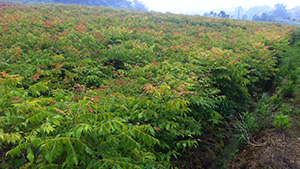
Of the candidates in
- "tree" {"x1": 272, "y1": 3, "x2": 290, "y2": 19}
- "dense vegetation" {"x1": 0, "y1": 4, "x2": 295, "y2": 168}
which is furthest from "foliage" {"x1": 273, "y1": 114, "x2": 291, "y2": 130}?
"tree" {"x1": 272, "y1": 3, "x2": 290, "y2": 19}

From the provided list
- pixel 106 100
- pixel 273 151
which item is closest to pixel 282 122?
pixel 273 151

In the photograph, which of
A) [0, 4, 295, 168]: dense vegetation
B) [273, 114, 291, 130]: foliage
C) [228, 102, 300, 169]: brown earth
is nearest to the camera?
[0, 4, 295, 168]: dense vegetation

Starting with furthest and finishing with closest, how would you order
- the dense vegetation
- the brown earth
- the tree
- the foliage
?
the tree
the foliage
the brown earth
the dense vegetation

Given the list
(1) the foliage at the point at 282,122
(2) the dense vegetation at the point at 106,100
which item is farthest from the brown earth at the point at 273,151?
(2) the dense vegetation at the point at 106,100

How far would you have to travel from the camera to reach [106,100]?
261cm

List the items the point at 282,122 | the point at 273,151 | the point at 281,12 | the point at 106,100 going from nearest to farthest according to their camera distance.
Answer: the point at 106,100 → the point at 273,151 → the point at 282,122 → the point at 281,12

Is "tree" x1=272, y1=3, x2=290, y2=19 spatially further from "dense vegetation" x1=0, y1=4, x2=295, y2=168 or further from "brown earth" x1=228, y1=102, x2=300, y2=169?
"brown earth" x1=228, y1=102, x2=300, y2=169

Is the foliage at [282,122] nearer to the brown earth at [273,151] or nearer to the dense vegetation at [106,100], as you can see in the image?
the brown earth at [273,151]

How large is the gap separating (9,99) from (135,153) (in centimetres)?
171

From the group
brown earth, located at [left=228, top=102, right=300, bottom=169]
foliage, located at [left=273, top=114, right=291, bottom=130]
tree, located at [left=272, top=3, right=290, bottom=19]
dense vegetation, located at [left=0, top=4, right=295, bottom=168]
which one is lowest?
brown earth, located at [left=228, top=102, right=300, bottom=169]

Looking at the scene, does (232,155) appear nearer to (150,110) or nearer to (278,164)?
(278,164)

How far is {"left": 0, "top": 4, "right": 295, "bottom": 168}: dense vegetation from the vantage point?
1800 mm

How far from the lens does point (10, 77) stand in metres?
2.45

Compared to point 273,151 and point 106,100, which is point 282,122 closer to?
point 273,151
